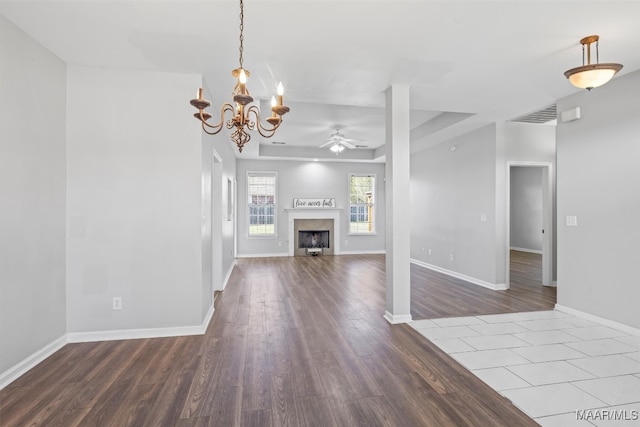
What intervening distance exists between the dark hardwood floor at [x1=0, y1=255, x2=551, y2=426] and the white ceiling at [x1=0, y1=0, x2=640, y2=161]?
2650 millimetres

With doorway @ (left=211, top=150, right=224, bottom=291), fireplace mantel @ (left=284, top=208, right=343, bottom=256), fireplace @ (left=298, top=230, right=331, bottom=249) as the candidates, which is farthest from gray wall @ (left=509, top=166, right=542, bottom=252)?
doorway @ (left=211, top=150, right=224, bottom=291)

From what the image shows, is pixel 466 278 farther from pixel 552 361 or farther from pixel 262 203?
pixel 262 203

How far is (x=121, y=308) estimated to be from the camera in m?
3.21

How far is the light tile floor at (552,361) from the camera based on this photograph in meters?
2.06

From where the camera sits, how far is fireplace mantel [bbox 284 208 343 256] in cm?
890

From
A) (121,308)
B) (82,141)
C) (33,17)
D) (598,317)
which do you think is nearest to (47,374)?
(121,308)

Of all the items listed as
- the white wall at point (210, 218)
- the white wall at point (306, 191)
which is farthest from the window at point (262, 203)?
the white wall at point (210, 218)

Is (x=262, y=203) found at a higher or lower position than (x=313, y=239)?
higher

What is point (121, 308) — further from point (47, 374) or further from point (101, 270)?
point (47, 374)

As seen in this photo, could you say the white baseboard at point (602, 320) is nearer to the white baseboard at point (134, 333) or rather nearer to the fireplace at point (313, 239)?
the white baseboard at point (134, 333)

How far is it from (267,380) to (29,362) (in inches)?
75.9

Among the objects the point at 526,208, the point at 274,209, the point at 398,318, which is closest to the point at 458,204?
the point at 398,318

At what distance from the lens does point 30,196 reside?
2.62 metres

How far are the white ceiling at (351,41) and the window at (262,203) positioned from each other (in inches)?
188
